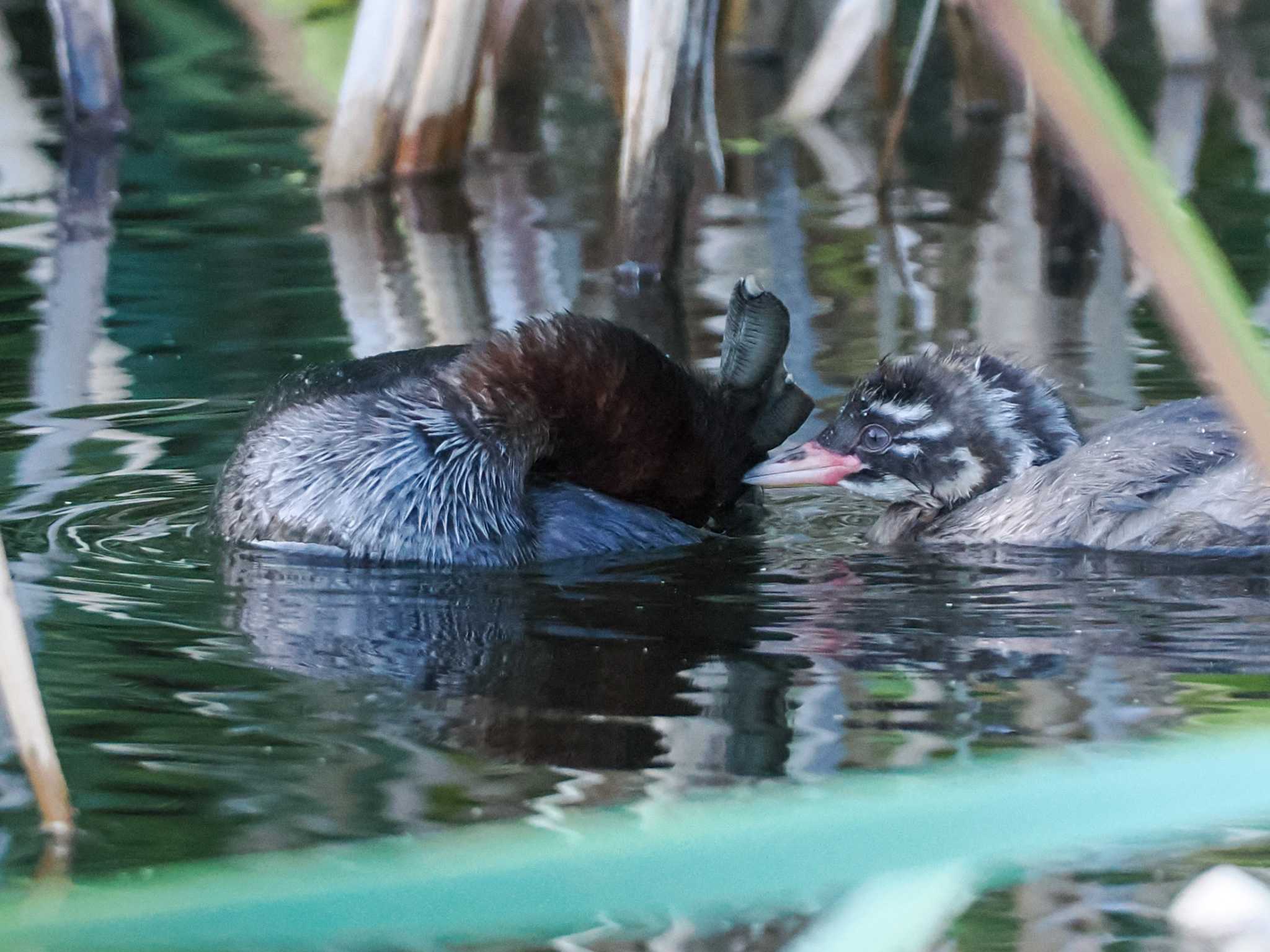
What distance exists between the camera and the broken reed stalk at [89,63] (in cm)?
1022

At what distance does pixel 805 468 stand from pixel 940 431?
0.40 metres

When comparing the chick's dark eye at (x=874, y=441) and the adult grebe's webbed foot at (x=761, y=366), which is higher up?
the adult grebe's webbed foot at (x=761, y=366)

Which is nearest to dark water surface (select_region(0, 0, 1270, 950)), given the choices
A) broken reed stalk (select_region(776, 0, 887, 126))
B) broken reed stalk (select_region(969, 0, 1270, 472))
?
broken reed stalk (select_region(776, 0, 887, 126))

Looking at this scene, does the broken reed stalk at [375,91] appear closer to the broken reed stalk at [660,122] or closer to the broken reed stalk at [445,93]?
the broken reed stalk at [445,93]

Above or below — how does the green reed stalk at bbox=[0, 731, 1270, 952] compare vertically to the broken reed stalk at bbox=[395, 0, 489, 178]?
below

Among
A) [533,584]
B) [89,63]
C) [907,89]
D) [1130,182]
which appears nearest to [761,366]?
[533,584]

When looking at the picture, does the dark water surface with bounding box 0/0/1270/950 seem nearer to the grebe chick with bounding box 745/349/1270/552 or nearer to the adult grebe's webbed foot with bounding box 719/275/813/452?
the grebe chick with bounding box 745/349/1270/552

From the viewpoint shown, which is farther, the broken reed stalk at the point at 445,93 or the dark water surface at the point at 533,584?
the broken reed stalk at the point at 445,93

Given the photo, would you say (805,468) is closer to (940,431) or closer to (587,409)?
(940,431)

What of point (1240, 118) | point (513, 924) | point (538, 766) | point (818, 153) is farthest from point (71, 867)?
point (1240, 118)

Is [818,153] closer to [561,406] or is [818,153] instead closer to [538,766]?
[561,406]

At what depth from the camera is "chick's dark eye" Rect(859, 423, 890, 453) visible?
5.04 meters

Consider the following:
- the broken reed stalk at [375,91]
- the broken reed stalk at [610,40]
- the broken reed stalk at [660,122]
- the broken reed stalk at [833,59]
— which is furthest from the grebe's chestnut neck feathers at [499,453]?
the broken reed stalk at [833,59]

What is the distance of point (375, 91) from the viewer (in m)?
8.25
